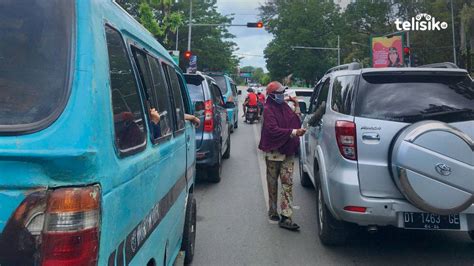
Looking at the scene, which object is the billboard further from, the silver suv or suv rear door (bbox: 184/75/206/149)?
the silver suv

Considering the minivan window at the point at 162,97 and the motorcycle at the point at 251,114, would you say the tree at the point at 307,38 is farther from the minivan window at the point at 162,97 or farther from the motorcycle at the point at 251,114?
the minivan window at the point at 162,97

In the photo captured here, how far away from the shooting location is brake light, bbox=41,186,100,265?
1674 mm

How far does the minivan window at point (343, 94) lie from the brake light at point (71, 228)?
323cm

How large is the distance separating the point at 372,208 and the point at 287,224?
68.7 inches

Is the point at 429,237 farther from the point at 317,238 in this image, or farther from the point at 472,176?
the point at 472,176

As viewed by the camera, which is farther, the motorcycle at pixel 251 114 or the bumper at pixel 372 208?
the motorcycle at pixel 251 114

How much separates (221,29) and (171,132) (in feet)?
142

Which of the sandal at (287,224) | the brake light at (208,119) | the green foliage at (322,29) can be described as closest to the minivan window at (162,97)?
the sandal at (287,224)

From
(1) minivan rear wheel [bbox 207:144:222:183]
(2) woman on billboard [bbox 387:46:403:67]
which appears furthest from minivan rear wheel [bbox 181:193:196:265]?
(2) woman on billboard [bbox 387:46:403:67]

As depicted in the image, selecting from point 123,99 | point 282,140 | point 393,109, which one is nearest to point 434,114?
point 393,109

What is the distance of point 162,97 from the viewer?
338 cm

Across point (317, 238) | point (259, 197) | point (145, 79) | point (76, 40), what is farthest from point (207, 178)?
point (76, 40)

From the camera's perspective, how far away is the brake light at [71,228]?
5.49 feet

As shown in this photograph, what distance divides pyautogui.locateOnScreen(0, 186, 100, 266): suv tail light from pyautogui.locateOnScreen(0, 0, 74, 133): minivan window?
11.6 inches
